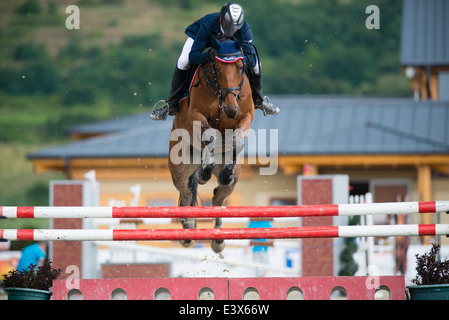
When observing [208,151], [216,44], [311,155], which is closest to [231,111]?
[208,151]

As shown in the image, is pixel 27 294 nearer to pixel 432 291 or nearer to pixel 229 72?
pixel 229 72

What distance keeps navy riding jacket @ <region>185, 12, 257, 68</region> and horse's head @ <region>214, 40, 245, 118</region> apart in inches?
6.3

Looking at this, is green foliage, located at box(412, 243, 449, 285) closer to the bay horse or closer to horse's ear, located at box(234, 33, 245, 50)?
the bay horse

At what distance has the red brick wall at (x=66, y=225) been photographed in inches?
430

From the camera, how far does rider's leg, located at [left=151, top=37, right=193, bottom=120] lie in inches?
283

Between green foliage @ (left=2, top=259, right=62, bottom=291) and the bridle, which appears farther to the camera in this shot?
the bridle

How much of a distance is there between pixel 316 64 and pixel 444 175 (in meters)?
40.5

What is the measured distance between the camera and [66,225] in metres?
11.2

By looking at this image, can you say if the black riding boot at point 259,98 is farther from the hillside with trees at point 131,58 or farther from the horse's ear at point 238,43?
the hillside with trees at point 131,58

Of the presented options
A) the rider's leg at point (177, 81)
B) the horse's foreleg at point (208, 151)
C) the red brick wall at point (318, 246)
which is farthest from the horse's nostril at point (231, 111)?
the red brick wall at point (318, 246)

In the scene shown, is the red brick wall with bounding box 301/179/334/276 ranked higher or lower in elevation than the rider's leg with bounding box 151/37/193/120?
lower

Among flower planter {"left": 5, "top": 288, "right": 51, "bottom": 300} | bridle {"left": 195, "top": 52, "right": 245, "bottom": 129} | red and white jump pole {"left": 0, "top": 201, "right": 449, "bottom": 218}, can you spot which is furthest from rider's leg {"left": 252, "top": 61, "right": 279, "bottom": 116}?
flower planter {"left": 5, "top": 288, "right": 51, "bottom": 300}

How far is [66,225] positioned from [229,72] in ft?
18.1
